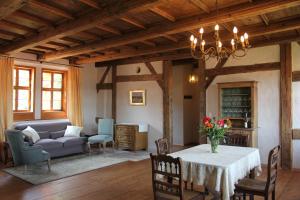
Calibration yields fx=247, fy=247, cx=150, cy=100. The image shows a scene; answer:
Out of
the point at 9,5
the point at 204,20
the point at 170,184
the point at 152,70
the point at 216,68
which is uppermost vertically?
the point at 204,20

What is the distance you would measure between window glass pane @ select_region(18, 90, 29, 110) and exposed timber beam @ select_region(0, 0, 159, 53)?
189 cm

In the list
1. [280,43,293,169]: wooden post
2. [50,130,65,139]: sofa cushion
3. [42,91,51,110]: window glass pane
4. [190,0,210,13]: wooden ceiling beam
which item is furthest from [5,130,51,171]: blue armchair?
[280,43,293,169]: wooden post

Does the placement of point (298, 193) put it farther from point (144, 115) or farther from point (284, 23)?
point (144, 115)

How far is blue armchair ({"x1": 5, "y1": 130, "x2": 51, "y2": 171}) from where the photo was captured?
501cm

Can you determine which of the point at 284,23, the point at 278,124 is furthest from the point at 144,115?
the point at 284,23

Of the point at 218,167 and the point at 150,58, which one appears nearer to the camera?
the point at 218,167

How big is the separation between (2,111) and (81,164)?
7.94 ft

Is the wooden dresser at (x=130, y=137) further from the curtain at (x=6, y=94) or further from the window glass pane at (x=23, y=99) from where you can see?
the curtain at (x=6, y=94)

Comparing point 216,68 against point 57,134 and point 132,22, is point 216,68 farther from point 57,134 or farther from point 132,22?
point 57,134

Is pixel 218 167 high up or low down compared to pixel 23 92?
down

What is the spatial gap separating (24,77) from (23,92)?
43cm

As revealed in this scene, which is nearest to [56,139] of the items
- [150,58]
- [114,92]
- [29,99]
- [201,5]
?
[29,99]

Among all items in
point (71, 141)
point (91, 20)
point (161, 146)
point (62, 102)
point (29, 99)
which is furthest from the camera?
point (62, 102)

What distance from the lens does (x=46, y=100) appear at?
24.5 ft
